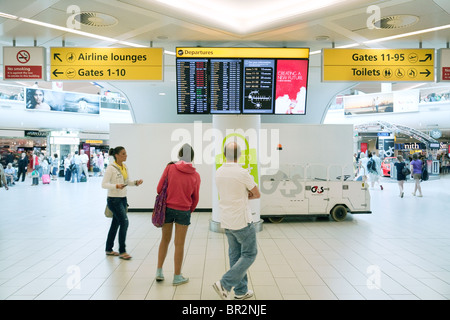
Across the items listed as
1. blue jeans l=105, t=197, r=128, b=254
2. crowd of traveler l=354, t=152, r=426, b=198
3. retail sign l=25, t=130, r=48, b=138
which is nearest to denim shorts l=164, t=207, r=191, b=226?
blue jeans l=105, t=197, r=128, b=254

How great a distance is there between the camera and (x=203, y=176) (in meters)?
9.67

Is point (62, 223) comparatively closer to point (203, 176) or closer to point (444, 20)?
point (203, 176)

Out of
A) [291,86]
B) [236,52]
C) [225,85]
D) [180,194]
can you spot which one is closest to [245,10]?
[236,52]

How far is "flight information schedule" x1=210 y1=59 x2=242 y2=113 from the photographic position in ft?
18.5

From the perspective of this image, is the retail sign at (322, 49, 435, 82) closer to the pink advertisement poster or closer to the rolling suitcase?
the pink advertisement poster

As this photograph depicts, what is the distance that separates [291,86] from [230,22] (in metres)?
1.49

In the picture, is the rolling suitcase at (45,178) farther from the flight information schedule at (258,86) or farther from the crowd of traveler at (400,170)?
the crowd of traveler at (400,170)

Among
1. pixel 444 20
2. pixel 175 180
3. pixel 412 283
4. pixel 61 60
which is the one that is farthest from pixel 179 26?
pixel 412 283

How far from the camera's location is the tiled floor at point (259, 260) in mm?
3795

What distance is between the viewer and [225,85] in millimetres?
5695

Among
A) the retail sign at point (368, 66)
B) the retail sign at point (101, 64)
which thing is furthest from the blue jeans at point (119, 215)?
the retail sign at point (368, 66)

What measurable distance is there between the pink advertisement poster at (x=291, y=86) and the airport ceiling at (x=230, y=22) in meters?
0.53

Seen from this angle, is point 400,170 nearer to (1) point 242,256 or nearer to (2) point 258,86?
(2) point 258,86
